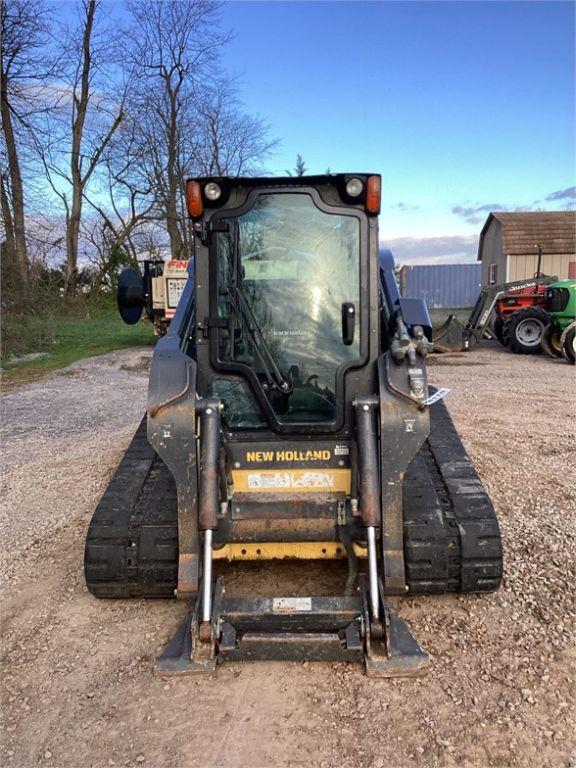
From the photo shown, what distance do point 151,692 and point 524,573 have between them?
2.34 metres

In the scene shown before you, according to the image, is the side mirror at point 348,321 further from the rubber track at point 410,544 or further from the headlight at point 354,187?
the rubber track at point 410,544

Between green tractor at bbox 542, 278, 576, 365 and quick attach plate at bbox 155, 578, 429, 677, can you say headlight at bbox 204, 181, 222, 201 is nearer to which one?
quick attach plate at bbox 155, 578, 429, 677

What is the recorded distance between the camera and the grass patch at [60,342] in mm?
13703

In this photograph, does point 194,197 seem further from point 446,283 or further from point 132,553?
point 446,283

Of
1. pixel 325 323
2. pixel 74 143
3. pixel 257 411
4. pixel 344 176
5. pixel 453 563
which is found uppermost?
pixel 74 143

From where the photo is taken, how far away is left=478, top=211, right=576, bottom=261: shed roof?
25453mm

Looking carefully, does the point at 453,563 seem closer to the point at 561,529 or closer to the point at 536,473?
the point at 561,529

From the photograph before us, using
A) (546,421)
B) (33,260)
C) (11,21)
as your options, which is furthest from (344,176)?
(11,21)

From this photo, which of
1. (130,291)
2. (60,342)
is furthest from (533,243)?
(130,291)

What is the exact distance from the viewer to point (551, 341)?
14.6 m

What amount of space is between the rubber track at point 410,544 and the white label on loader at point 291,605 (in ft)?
2.12

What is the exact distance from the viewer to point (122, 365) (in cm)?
1453

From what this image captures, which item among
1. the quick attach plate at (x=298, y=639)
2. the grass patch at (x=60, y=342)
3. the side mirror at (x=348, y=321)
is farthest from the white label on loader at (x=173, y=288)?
the quick attach plate at (x=298, y=639)

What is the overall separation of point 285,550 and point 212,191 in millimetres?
2020
